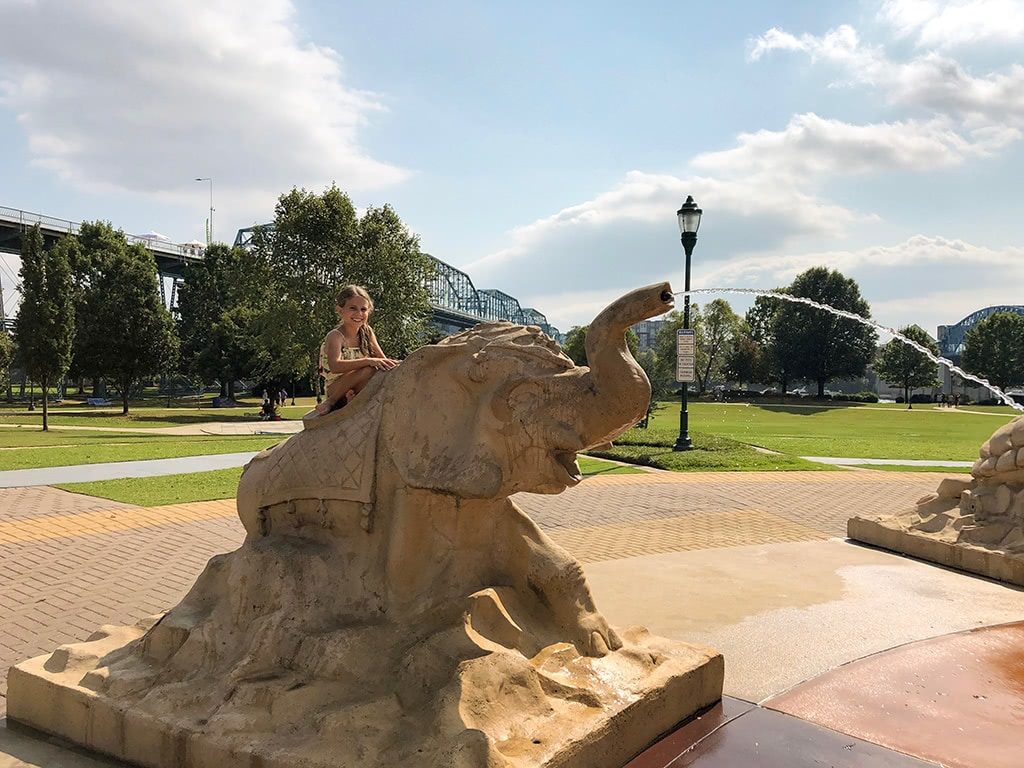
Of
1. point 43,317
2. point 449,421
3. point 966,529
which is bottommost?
point 966,529

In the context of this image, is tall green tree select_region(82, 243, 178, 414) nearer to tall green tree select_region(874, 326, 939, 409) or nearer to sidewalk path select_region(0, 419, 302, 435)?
sidewalk path select_region(0, 419, 302, 435)

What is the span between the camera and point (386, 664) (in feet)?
10.8

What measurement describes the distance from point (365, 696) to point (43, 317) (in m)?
27.0

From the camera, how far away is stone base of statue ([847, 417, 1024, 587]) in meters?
6.90

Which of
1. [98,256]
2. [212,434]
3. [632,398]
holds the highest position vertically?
[98,256]

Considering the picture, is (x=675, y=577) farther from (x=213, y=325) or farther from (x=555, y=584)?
(x=213, y=325)

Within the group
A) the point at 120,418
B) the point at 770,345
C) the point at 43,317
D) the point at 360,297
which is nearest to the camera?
the point at 360,297

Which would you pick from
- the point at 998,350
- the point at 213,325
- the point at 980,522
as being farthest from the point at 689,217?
the point at 998,350

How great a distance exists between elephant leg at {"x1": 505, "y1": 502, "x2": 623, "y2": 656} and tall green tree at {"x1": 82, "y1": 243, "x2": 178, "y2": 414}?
3787 cm

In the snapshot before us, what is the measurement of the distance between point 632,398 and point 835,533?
7.11m

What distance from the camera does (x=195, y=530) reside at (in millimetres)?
9008

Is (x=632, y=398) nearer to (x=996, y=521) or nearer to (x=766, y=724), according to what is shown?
(x=766, y=724)

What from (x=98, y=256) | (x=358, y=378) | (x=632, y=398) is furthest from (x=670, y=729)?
(x=98, y=256)

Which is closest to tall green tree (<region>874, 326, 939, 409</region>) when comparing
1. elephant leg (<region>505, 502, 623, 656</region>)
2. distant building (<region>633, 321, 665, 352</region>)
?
distant building (<region>633, 321, 665, 352</region>)
